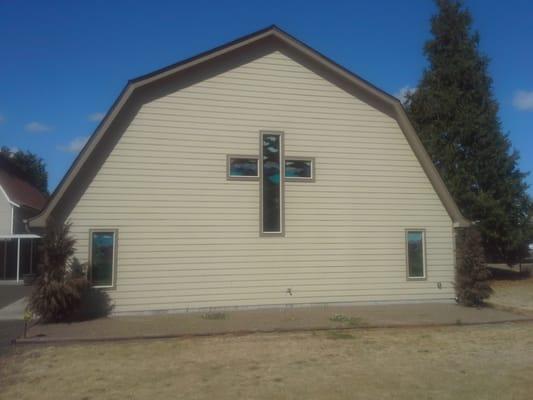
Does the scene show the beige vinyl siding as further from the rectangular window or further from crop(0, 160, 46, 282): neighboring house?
crop(0, 160, 46, 282): neighboring house

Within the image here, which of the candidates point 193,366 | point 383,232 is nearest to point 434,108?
point 383,232

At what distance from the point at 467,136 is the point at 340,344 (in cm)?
2138

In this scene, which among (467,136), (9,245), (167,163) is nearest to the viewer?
(167,163)

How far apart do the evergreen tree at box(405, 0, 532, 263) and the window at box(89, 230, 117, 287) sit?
19883 millimetres

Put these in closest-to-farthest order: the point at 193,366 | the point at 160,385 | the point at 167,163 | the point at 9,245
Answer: the point at 160,385, the point at 193,366, the point at 167,163, the point at 9,245

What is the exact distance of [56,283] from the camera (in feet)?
40.4

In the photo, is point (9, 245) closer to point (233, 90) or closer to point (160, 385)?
point (233, 90)

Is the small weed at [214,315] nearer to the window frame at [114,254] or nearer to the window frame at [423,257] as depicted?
the window frame at [114,254]

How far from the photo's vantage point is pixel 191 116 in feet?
47.8

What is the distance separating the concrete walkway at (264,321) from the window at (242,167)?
4.24 meters

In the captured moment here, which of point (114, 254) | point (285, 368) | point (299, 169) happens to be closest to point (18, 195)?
→ point (114, 254)

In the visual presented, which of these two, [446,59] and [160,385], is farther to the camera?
[446,59]

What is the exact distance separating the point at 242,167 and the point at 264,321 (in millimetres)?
4966

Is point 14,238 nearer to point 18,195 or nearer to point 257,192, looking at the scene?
point 18,195
